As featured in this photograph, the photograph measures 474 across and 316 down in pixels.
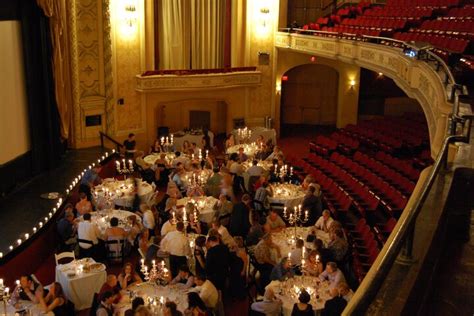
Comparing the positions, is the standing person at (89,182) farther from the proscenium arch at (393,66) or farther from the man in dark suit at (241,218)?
the proscenium arch at (393,66)

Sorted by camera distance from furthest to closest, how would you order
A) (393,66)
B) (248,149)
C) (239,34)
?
(239,34)
(248,149)
(393,66)

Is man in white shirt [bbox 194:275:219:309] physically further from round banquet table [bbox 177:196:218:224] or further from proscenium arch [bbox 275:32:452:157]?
round banquet table [bbox 177:196:218:224]

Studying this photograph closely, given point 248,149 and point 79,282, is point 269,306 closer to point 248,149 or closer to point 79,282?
point 79,282

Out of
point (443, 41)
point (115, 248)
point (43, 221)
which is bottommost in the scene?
point (115, 248)

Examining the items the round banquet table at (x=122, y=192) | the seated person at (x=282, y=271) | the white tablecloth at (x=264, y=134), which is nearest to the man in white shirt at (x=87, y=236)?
the round banquet table at (x=122, y=192)

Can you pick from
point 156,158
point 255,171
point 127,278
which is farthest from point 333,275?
point 156,158

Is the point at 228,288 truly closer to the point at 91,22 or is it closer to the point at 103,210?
the point at 103,210

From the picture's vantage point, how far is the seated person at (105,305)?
7.41 metres

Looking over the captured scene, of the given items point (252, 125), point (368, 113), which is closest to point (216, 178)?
point (252, 125)

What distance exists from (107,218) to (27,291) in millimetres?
3337

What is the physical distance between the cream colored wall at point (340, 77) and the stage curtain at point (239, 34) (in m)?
1.33

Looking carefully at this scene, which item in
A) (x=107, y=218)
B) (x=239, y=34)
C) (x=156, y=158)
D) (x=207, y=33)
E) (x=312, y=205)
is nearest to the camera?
(x=107, y=218)

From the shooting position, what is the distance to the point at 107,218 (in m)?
11.2

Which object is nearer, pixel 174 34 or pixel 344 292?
pixel 344 292
